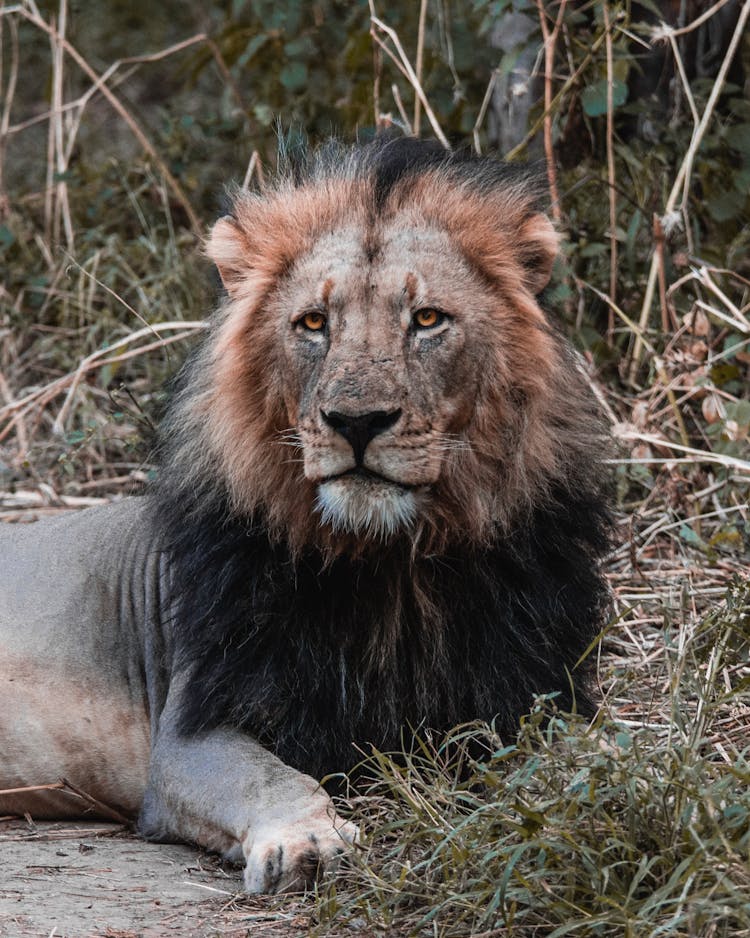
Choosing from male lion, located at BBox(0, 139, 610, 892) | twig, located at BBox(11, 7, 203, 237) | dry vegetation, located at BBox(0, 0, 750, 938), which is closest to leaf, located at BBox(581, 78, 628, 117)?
dry vegetation, located at BBox(0, 0, 750, 938)

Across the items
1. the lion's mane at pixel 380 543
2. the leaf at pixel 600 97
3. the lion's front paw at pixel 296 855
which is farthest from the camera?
the leaf at pixel 600 97

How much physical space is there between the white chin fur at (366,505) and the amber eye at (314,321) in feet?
1.23

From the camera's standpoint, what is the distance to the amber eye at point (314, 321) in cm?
334

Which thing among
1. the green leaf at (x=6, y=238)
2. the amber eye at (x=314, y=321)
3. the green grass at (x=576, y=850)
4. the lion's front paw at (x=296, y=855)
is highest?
the green leaf at (x=6, y=238)

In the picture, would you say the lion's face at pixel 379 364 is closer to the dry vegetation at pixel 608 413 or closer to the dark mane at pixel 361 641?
the dark mane at pixel 361 641

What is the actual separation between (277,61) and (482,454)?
385 cm

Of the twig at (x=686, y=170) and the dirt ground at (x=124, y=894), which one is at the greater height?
the twig at (x=686, y=170)

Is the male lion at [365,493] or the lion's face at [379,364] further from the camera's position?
the male lion at [365,493]

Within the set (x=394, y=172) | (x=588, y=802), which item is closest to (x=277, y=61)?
(x=394, y=172)

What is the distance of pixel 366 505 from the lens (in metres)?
3.18

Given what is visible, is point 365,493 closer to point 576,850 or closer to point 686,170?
point 576,850

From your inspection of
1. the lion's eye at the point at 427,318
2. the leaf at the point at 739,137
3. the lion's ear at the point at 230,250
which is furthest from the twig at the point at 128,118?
the lion's eye at the point at 427,318

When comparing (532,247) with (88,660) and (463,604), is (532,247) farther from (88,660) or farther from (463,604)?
(88,660)

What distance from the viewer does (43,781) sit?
3.88 meters
